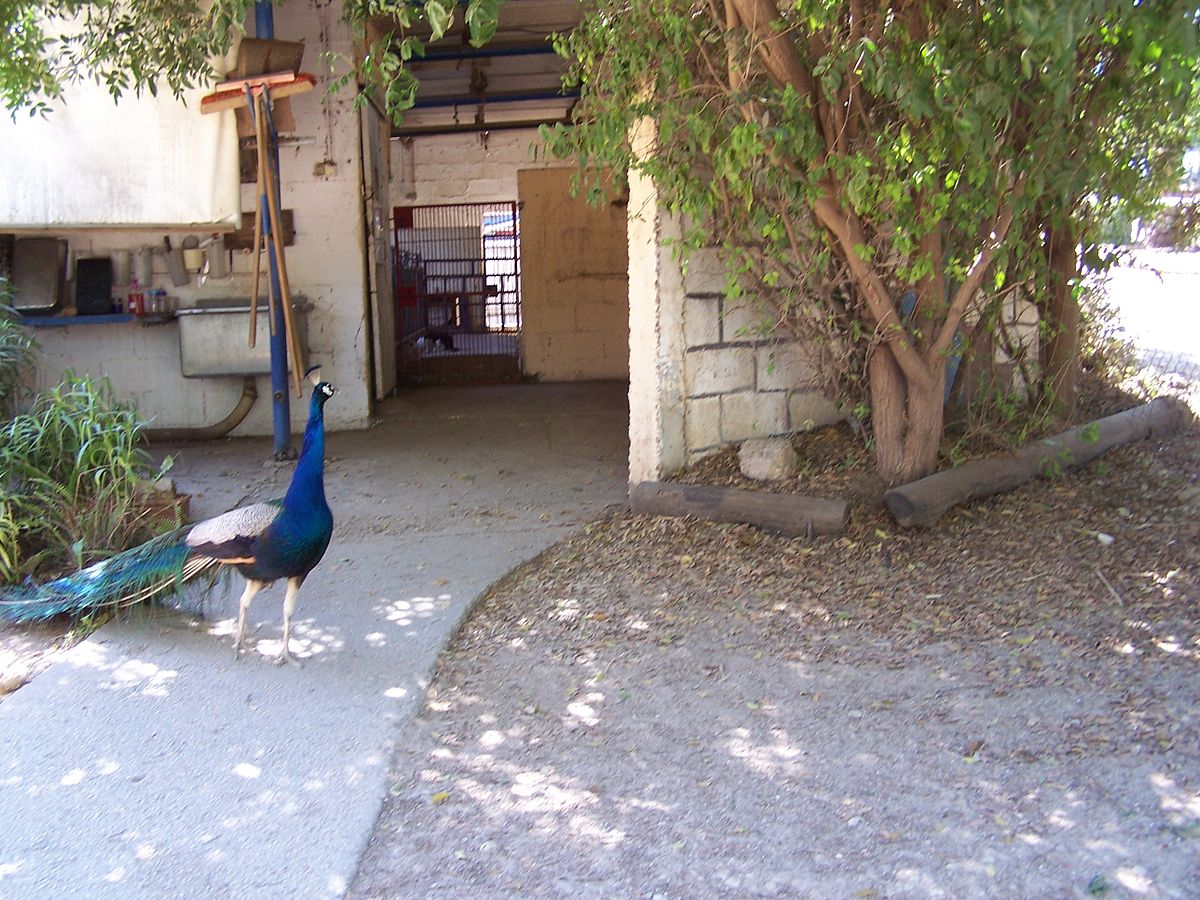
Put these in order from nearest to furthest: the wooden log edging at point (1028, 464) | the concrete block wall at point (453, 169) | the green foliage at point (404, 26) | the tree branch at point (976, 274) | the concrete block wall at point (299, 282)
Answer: the green foliage at point (404, 26) → the tree branch at point (976, 274) → the wooden log edging at point (1028, 464) → the concrete block wall at point (299, 282) → the concrete block wall at point (453, 169)

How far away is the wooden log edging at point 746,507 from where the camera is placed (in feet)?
18.4

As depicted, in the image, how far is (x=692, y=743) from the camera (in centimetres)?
393

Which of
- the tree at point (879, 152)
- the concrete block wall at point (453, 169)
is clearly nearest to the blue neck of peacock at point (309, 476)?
the tree at point (879, 152)

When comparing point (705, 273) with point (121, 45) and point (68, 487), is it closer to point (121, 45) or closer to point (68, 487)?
point (68, 487)

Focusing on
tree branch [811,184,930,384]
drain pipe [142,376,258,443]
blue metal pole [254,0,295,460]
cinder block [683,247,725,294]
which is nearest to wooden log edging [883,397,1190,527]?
tree branch [811,184,930,384]

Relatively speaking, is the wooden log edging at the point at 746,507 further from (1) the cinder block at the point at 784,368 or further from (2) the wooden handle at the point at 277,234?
(2) the wooden handle at the point at 277,234

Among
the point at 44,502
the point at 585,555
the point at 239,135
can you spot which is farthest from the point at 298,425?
the point at 585,555

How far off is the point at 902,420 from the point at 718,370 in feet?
3.58

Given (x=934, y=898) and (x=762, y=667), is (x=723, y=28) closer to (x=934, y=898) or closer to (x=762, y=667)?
(x=762, y=667)

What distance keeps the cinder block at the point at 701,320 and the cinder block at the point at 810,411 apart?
2.11ft

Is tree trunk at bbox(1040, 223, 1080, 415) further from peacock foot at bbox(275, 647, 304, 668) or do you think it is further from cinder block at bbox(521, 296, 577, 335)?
cinder block at bbox(521, 296, 577, 335)

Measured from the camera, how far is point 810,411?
6.71 m

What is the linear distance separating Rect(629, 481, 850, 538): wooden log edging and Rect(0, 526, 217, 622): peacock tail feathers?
243 centimetres

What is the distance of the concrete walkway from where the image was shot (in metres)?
3.24
